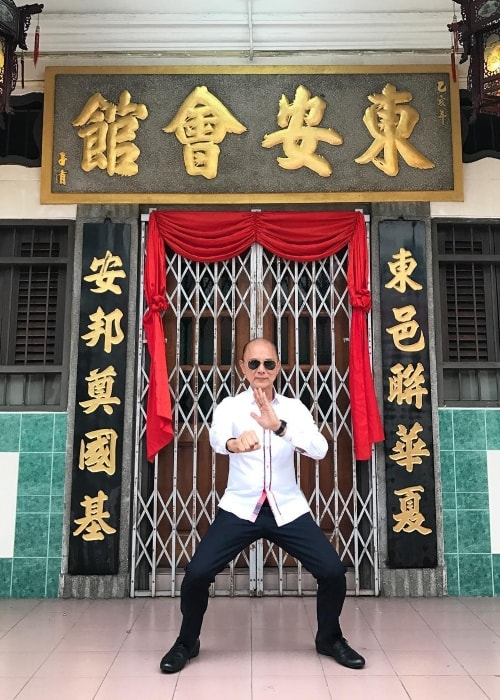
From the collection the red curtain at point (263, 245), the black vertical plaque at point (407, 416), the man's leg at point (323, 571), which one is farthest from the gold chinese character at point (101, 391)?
the black vertical plaque at point (407, 416)

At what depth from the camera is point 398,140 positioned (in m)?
4.05

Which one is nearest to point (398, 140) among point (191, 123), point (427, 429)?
point (191, 123)

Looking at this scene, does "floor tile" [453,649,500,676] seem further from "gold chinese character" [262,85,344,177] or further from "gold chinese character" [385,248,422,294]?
"gold chinese character" [262,85,344,177]

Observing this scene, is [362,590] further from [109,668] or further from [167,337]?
[167,337]

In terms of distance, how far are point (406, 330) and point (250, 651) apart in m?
2.16

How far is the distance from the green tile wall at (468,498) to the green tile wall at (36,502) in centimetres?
248

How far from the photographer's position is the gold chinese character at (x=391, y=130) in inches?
159

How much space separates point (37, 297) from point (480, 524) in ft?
10.8

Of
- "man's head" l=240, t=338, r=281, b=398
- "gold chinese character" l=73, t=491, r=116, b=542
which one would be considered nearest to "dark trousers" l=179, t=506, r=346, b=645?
"man's head" l=240, t=338, r=281, b=398

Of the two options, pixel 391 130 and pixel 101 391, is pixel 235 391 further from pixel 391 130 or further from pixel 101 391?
pixel 391 130

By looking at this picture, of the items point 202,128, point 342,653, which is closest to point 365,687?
point 342,653

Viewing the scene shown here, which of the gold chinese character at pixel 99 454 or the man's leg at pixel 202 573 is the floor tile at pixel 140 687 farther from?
the gold chinese character at pixel 99 454

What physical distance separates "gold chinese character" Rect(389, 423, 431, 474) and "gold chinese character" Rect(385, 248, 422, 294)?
37.2 inches

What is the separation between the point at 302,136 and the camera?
4062 millimetres
